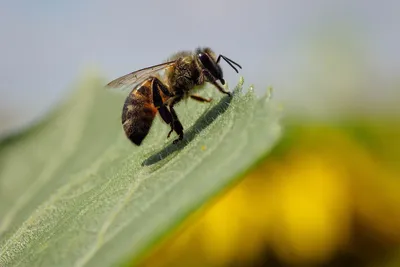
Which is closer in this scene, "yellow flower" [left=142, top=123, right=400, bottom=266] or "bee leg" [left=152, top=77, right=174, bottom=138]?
"bee leg" [left=152, top=77, right=174, bottom=138]

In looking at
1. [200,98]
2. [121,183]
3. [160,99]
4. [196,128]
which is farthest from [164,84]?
[121,183]

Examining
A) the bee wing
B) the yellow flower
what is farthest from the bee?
the yellow flower

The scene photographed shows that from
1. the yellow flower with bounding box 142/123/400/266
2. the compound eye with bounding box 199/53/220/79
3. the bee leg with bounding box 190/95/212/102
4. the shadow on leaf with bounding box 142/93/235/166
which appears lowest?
the yellow flower with bounding box 142/123/400/266

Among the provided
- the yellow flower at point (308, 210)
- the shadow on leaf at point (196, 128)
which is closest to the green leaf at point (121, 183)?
the shadow on leaf at point (196, 128)

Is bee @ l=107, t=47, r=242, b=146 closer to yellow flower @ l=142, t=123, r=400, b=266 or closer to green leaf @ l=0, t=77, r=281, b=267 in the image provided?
green leaf @ l=0, t=77, r=281, b=267

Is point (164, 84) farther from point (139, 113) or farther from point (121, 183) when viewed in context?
point (121, 183)
